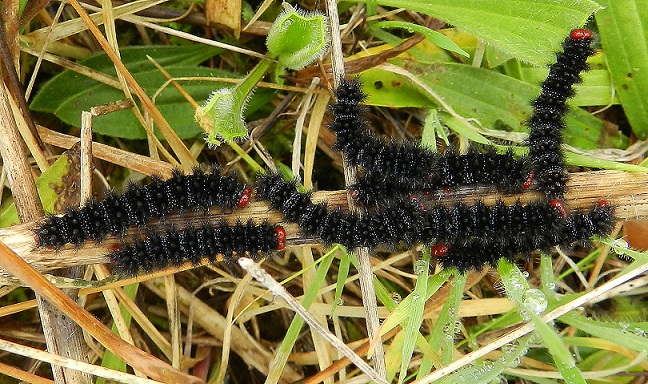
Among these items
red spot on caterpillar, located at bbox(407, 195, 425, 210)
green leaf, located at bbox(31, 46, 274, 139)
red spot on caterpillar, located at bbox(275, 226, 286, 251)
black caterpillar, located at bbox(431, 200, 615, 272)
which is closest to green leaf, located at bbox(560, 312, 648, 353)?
black caterpillar, located at bbox(431, 200, 615, 272)

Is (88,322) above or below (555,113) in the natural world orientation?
below

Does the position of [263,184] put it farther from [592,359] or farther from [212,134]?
[592,359]

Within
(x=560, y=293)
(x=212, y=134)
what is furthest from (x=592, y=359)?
(x=212, y=134)

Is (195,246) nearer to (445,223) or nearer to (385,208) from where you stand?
(385,208)

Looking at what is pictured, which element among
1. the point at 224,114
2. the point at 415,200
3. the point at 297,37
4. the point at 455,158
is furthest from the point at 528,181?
the point at 224,114

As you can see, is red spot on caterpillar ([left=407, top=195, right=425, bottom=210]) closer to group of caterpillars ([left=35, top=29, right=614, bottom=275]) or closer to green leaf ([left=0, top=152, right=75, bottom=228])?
group of caterpillars ([left=35, top=29, right=614, bottom=275])

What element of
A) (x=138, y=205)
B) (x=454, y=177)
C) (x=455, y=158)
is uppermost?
(x=138, y=205)

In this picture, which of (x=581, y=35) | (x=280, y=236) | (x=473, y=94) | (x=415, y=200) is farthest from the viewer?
(x=473, y=94)
